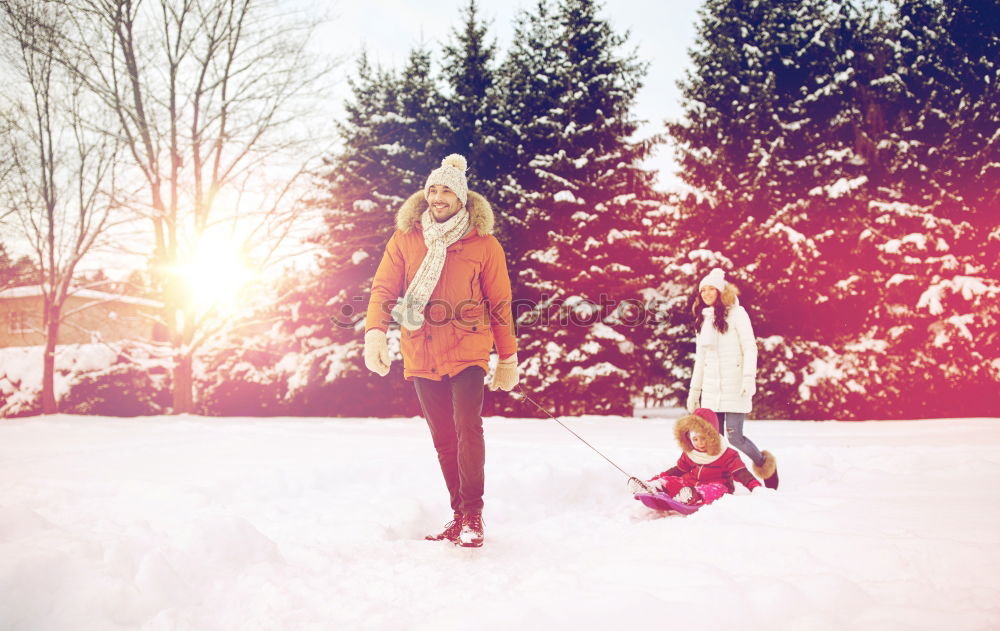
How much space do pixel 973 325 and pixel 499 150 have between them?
10.4 meters

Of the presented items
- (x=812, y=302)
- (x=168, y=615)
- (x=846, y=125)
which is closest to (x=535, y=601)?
(x=168, y=615)

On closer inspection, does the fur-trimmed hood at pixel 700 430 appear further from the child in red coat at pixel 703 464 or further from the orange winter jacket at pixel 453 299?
the orange winter jacket at pixel 453 299

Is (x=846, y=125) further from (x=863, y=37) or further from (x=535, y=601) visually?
(x=535, y=601)

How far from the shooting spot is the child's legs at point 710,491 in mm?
4023

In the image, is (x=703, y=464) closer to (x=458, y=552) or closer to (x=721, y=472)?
(x=721, y=472)

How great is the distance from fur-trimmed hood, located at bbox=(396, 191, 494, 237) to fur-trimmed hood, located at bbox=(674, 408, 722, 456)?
2198 millimetres

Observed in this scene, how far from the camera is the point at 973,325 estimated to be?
1192cm

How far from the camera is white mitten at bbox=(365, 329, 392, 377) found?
10.1ft

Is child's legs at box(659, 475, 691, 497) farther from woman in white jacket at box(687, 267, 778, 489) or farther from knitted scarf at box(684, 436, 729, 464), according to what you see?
woman in white jacket at box(687, 267, 778, 489)

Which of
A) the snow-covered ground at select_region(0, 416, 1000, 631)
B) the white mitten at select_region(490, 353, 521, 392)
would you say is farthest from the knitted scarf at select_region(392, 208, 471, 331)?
the snow-covered ground at select_region(0, 416, 1000, 631)

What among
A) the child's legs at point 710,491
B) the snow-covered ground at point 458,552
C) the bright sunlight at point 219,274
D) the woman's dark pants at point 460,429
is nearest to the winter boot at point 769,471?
the snow-covered ground at point 458,552

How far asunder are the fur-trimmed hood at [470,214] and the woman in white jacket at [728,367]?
2057mm

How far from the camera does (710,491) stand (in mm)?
4090

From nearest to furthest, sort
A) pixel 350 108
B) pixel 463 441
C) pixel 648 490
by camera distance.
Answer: pixel 463 441 < pixel 648 490 < pixel 350 108
